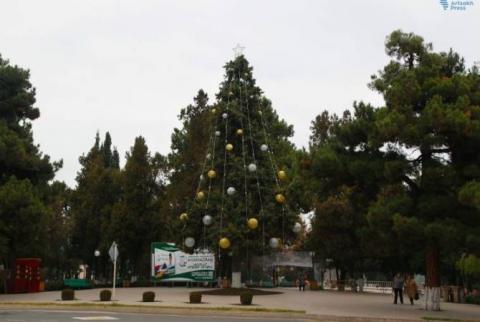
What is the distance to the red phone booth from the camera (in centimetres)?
4203

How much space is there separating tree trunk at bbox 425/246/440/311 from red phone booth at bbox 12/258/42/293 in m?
27.8

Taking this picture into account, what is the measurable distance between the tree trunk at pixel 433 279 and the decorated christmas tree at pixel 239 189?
1103cm

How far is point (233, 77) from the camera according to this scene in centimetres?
4212

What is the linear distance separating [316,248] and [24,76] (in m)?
26.2

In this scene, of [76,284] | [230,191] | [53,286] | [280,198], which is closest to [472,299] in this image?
[280,198]

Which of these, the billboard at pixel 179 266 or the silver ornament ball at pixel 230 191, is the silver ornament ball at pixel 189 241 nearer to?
the silver ornament ball at pixel 230 191

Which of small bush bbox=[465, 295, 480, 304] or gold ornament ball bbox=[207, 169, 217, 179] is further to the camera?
gold ornament ball bbox=[207, 169, 217, 179]

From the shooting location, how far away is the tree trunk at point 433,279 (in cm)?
2627

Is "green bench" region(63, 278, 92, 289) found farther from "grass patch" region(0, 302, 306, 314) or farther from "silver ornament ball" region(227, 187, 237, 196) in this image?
"grass patch" region(0, 302, 306, 314)

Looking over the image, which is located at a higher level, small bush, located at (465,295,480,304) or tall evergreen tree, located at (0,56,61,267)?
tall evergreen tree, located at (0,56,61,267)

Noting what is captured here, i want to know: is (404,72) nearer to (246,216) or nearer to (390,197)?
(390,197)

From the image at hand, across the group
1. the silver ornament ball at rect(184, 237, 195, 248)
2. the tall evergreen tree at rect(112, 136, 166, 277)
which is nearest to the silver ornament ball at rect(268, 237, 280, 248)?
the silver ornament ball at rect(184, 237, 195, 248)

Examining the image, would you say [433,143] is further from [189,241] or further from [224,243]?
[189,241]

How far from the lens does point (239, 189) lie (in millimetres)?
38906
